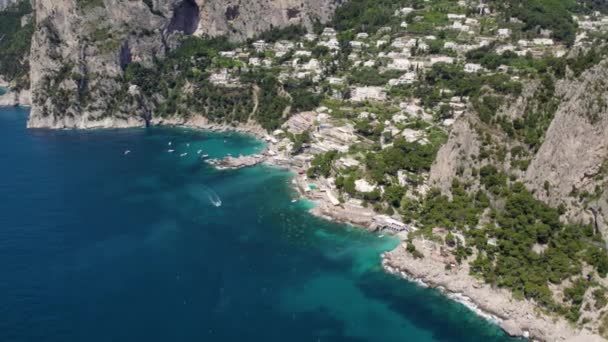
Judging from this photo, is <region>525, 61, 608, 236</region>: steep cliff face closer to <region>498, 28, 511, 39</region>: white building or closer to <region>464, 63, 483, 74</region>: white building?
<region>464, 63, 483, 74</region>: white building

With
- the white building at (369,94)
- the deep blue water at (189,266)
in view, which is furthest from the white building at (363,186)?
the white building at (369,94)

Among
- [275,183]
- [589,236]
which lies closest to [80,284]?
[275,183]

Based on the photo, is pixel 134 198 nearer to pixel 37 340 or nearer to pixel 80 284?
pixel 80 284

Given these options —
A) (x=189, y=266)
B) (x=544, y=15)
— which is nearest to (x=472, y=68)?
(x=544, y=15)

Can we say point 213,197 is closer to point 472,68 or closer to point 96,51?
point 472,68

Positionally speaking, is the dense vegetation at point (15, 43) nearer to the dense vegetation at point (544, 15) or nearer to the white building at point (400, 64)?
the white building at point (400, 64)

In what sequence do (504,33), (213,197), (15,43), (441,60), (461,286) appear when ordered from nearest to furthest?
(461,286), (213,197), (441,60), (504,33), (15,43)
